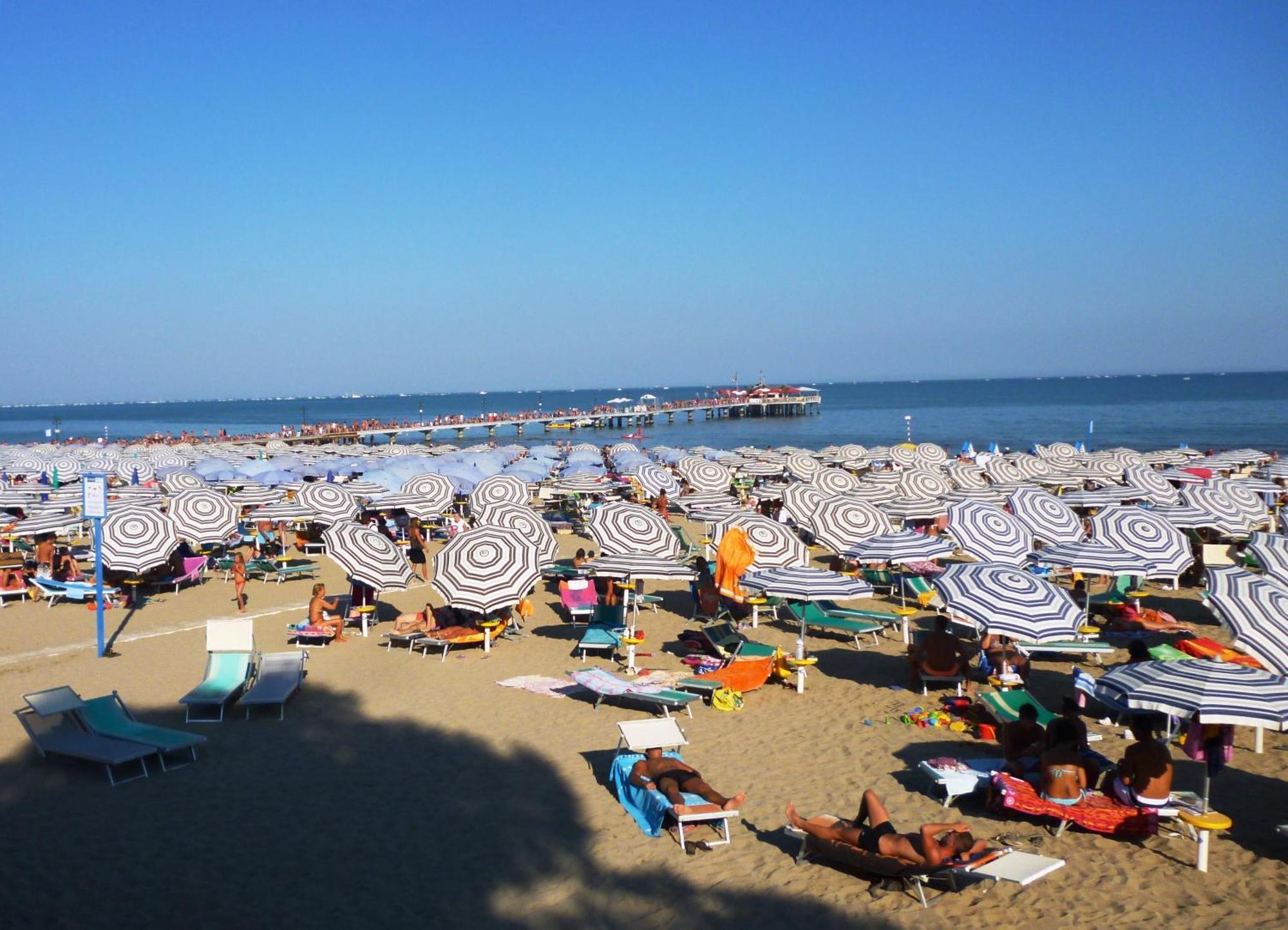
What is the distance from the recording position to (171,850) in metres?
6.13

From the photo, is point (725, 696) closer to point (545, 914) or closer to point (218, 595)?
point (545, 914)

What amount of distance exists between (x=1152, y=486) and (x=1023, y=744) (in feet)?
44.9

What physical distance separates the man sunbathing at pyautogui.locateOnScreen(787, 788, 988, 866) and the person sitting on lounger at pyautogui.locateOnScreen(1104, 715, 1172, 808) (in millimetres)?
1067

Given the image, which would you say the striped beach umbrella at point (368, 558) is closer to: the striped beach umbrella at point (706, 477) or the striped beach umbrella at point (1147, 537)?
the striped beach umbrella at point (1147, 537)

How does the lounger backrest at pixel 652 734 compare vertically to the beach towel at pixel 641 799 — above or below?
above

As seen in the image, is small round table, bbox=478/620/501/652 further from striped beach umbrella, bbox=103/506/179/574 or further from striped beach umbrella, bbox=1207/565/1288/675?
striped beach umbrella, bbox=1207/565/1288/675

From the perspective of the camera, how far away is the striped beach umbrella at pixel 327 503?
Answer: 17.7 meters

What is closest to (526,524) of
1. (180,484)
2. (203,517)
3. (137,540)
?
(137,540)

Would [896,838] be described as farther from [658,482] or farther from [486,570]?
[658,482]

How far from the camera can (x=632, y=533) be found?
13523mm

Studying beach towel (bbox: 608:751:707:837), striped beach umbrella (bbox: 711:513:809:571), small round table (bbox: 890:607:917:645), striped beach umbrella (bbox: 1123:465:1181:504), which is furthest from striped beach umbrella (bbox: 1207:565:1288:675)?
striped beach umbrella (bbox: 1123:465:1181:504)

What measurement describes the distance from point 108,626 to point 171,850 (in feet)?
24.6

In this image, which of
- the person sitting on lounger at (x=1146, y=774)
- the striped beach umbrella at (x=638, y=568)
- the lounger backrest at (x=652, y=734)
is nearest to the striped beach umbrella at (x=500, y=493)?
the striped beach umbrella at (x=638, y=568)

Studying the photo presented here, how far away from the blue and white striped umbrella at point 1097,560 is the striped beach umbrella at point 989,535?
55 cm
